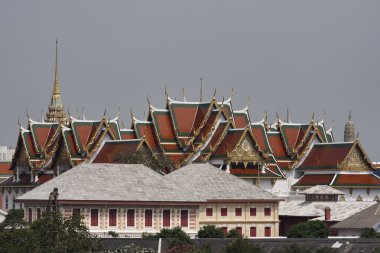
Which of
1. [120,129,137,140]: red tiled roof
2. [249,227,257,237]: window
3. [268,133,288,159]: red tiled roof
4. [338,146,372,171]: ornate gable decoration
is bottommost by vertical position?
[249,227,257,237]: window

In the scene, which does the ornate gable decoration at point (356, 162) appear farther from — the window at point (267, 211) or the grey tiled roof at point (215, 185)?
the window at point (267, 211)

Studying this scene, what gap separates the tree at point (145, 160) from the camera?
11544 cm

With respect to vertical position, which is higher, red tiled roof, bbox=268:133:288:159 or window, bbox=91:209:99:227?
red tiled roof, bbox=268:133:288:159

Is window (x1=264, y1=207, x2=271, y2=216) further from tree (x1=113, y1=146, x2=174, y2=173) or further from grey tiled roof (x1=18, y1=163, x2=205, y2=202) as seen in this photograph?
tree (x1=113, y1=146, x2=174, y2=173)

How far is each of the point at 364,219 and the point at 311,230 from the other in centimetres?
364

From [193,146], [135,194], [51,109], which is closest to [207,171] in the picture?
[135,194]

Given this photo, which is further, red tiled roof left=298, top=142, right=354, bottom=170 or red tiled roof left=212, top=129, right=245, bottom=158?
red tiled roof left=298, top=142, right=354, bottom=170

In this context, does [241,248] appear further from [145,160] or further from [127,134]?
[127,134]

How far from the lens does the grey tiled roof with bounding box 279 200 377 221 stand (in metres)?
103

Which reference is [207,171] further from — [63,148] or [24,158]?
[24,158]

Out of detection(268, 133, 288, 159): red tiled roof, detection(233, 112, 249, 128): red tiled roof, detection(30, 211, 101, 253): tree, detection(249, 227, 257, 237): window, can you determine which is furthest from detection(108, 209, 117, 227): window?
detection(268, 133, 288, 159): red tiled roof

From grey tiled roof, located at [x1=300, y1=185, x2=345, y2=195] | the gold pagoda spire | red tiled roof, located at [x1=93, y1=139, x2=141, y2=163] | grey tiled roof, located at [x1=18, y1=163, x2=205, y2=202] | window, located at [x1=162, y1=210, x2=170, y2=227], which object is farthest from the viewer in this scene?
the gold pagoda spire

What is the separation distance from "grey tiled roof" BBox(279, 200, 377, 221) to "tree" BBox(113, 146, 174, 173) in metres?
9.16

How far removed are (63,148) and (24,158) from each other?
336 inches
